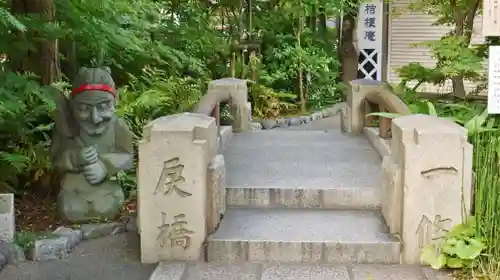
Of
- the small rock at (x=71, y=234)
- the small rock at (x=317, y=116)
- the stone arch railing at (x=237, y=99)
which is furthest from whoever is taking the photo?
the small rock at (x=317, y=116)

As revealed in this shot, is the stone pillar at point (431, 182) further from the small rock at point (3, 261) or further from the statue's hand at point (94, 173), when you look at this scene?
the small rock at point (3, 261)

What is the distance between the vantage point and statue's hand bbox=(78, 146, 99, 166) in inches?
248

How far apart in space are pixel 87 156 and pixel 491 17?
13.0 ft

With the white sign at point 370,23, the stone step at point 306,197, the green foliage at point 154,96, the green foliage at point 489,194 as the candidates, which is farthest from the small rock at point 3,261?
the white sign at point 370,23

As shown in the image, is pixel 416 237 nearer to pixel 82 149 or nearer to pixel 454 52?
pixel 454 52

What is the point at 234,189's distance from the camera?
626 centimetres

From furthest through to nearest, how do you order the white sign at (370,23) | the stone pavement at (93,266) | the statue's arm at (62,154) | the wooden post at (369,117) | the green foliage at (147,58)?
the white sign at (370,23) → the wooden post at (369,117) → the green foliage at (147,58) → the statue's arm at (62,154) → the stone pavement at (93,266)

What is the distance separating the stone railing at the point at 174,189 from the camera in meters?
5.33

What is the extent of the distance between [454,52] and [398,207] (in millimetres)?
2410

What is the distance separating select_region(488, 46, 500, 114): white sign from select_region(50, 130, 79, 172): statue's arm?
3.92 meters

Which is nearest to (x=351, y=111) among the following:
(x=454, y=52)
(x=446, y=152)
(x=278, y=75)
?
(x=454, y=52)

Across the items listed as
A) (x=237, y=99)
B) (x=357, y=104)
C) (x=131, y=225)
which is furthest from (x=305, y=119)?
(x=131, y=225)

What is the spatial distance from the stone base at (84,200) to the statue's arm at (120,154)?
0.21m

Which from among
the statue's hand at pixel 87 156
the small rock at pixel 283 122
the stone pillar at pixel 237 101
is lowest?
the small rock at pixel 283 122
